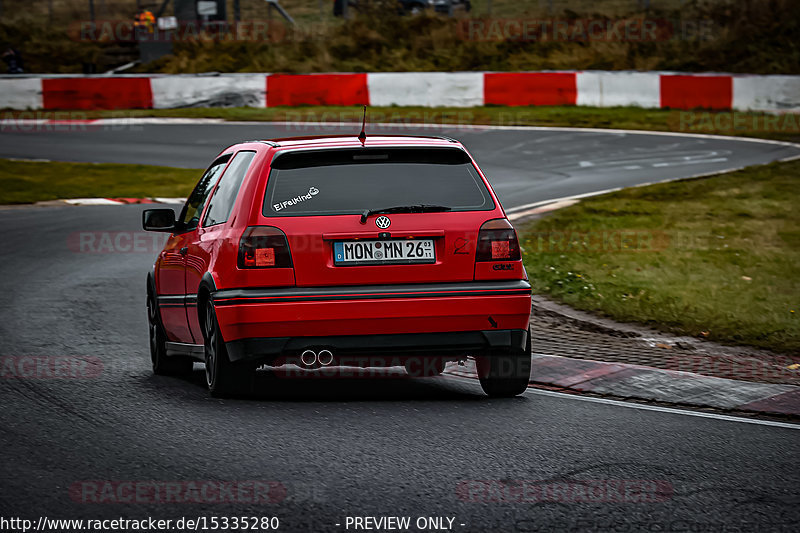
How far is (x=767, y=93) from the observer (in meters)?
29.3

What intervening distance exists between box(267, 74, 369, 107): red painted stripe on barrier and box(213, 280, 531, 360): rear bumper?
86.0 feet

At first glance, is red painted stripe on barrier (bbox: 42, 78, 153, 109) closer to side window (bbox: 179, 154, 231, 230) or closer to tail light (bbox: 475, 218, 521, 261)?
side window (bbox: 179, 154, 231, 230)

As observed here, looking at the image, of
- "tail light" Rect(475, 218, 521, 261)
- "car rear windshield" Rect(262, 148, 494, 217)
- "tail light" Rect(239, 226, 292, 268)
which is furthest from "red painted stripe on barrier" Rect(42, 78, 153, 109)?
"tail light" Rect(475, 218, 521, 261)

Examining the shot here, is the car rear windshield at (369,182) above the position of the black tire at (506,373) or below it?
above

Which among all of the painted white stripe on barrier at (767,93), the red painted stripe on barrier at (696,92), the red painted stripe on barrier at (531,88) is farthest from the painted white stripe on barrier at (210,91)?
the painted white stripe on barrier at (767,93)

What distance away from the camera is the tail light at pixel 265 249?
6598mm

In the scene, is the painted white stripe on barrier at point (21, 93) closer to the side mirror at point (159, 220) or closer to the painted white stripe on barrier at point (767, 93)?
the painted white stripe on barrier at point (767, 93)

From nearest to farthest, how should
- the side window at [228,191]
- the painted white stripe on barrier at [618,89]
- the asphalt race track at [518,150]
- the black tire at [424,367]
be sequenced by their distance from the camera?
the side window at [228,191], the black tire at [424,367], the asphalt race track at [518,150], the painted white stripe on barrier at [618,89]

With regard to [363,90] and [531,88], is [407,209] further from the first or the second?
[363,90]

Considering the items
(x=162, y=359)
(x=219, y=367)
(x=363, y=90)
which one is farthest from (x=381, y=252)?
(x=363, y=90)

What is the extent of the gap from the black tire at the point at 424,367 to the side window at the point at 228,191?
1571 mm

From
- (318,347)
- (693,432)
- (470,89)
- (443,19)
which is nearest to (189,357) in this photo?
(318,347)

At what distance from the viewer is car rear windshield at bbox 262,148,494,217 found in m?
6.73

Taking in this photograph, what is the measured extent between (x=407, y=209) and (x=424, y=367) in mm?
1662
